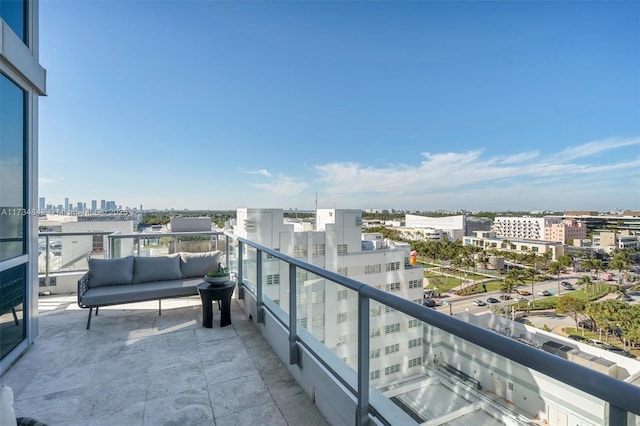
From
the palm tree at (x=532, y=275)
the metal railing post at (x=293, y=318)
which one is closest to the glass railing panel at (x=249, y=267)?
the metal railing post at (x=293, y=318)

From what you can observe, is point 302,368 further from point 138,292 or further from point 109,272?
point 109,272

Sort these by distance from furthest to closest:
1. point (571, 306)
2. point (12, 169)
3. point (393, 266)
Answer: point (393, 266)
point (571, 306)
point (12, 169)

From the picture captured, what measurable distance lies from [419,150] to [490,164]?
7.08 metres

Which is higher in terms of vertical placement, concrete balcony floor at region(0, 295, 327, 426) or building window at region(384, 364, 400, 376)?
building window at region(384, 364, 400, 376)

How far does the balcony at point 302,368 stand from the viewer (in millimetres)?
1003

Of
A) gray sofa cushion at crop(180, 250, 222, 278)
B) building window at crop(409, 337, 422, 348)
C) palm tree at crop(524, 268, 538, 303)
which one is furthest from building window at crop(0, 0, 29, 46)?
palm tree at crop(524, 268, 538, 303)

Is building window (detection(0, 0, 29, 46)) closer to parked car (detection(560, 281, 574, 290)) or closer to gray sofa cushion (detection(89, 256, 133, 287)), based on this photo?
gray sofa cushion (detection(89, 256, 133, 287))

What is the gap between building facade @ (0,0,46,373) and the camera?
300cm

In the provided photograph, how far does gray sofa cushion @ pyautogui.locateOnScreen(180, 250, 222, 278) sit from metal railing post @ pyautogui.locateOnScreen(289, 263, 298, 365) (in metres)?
2.81

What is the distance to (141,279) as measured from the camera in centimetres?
462

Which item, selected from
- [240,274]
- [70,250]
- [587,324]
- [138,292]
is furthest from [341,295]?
[587,324]

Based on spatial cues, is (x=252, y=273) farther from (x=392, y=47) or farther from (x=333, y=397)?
(x=392, y=47)

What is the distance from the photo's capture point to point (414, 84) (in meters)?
21.1

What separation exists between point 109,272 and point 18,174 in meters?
1.77
